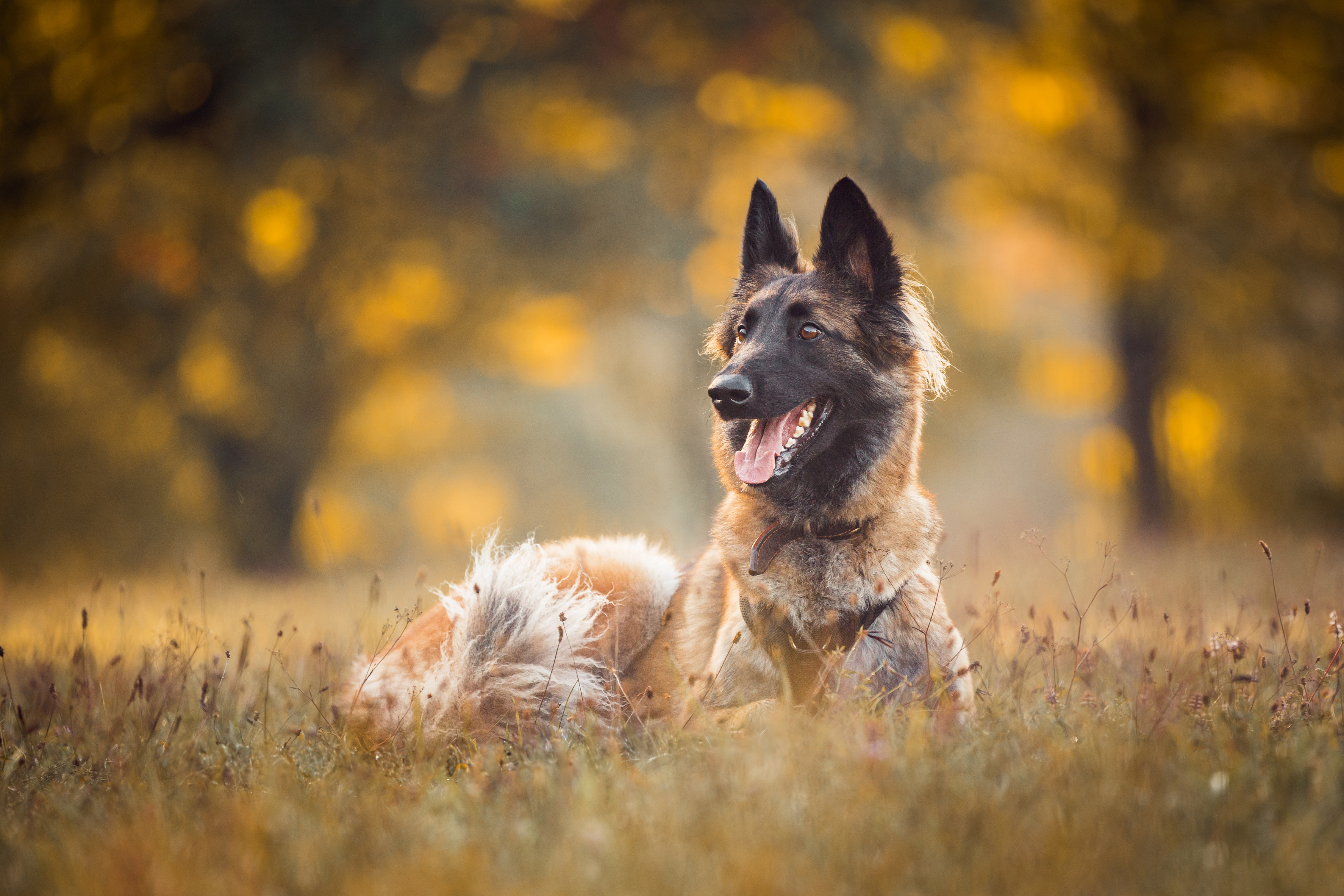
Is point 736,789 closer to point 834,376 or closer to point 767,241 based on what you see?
point 834,376

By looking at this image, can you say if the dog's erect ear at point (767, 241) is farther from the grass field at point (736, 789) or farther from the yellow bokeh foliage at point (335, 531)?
the yellow bokeh foliage at point (335, 531)

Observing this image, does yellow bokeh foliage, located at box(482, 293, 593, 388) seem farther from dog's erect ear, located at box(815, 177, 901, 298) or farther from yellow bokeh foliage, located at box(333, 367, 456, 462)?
dog's erect ear, located at box(815, 177, 901, 298)

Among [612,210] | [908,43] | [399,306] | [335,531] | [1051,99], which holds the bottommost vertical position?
[335,531]

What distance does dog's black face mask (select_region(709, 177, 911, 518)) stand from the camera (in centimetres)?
349

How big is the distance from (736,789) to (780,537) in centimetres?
147

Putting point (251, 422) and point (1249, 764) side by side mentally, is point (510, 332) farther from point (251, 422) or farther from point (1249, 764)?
point (1249, 764)

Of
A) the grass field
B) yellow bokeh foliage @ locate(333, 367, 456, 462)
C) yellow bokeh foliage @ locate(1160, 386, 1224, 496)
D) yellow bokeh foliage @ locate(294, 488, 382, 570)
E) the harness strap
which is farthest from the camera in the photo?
yellow bokeh foliage @ locate(333, 367, 456, 462)

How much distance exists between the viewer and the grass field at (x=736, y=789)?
5.82 feet

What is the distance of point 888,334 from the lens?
3.71m

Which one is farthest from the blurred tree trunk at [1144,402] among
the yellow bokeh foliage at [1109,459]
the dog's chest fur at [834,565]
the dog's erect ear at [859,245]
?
the dog's chest fur at [834,565]

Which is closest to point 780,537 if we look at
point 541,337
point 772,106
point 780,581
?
point 780,581

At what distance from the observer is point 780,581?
3424 mm

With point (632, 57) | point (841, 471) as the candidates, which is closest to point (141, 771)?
point (841, 471)

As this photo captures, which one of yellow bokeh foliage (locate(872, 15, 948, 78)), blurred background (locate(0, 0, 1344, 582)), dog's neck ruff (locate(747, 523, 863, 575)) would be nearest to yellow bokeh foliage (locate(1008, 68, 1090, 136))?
blurred background (locate(0, 0, 1344, 582))
